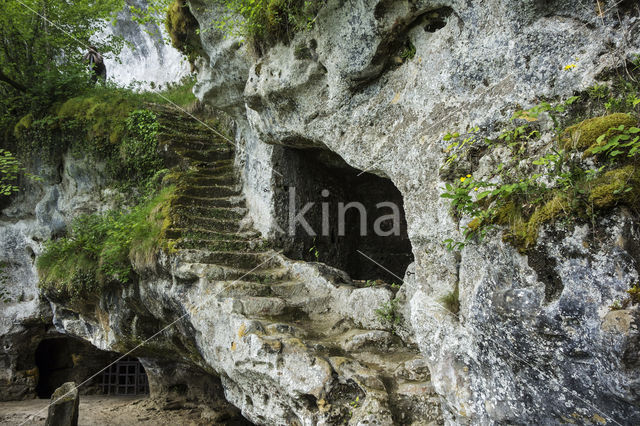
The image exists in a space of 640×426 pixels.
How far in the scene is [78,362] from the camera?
10500mm

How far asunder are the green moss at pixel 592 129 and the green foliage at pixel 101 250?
5029 mm

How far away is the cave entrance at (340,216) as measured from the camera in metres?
7.04

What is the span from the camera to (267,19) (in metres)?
5.48

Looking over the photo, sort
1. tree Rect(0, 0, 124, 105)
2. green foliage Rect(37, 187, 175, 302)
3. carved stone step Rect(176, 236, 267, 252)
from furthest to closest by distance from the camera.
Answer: tree Rect(0, 0, 124, 105), green foliage Rect(37, 187, 175, 302), carved stone step Rect(176, 236, 267, 252)

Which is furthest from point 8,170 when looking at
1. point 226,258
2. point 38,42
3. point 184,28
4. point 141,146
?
point 226,258

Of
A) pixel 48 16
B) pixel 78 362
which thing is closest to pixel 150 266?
pixel 78 362

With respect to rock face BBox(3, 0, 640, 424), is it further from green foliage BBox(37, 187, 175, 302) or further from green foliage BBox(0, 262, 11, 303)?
green foliage BBox(0, 262, 11, 303)

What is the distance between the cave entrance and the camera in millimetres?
7039

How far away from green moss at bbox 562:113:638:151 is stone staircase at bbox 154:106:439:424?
2288 mm

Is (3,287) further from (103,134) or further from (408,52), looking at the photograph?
(408,52)

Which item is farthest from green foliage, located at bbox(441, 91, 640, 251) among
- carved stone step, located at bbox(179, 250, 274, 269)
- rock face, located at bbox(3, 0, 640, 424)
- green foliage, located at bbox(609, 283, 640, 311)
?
carved stone step, located at bbox(179, 250, 274, 269)

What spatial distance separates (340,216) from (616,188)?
5.83 m

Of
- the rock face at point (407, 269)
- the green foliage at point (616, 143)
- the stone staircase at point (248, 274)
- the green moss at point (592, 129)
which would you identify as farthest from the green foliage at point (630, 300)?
the stone staircase at point (248, 274)

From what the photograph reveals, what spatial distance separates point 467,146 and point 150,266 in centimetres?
449
